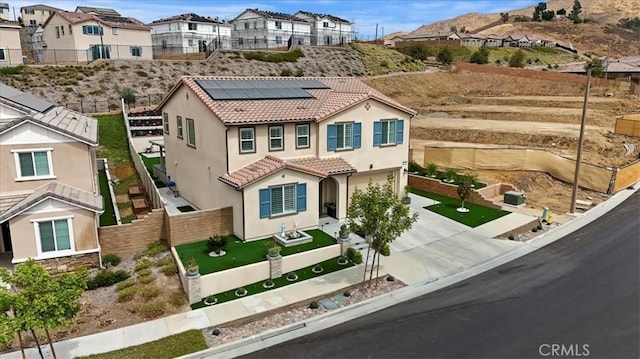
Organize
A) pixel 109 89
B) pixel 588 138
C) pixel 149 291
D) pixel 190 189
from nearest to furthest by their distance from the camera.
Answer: pixel 149 291
pixel 190 189
pixel 588 138
pixel 109 89

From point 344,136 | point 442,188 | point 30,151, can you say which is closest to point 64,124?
point 30,151

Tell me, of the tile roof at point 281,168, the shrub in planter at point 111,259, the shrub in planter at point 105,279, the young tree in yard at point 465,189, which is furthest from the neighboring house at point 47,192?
the young tree in yard at point 465,189

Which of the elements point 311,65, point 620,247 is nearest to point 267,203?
point 620,247

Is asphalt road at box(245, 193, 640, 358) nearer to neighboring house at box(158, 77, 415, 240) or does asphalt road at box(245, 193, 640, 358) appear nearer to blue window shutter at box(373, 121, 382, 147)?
neighboring house at box(158, 77, 415, 240)

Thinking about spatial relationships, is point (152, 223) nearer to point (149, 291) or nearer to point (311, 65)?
point (149, 291)

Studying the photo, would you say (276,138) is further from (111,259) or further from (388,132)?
(111,259)

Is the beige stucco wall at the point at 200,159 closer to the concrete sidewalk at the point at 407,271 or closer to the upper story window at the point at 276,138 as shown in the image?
the upper story window at the point at 276,138
